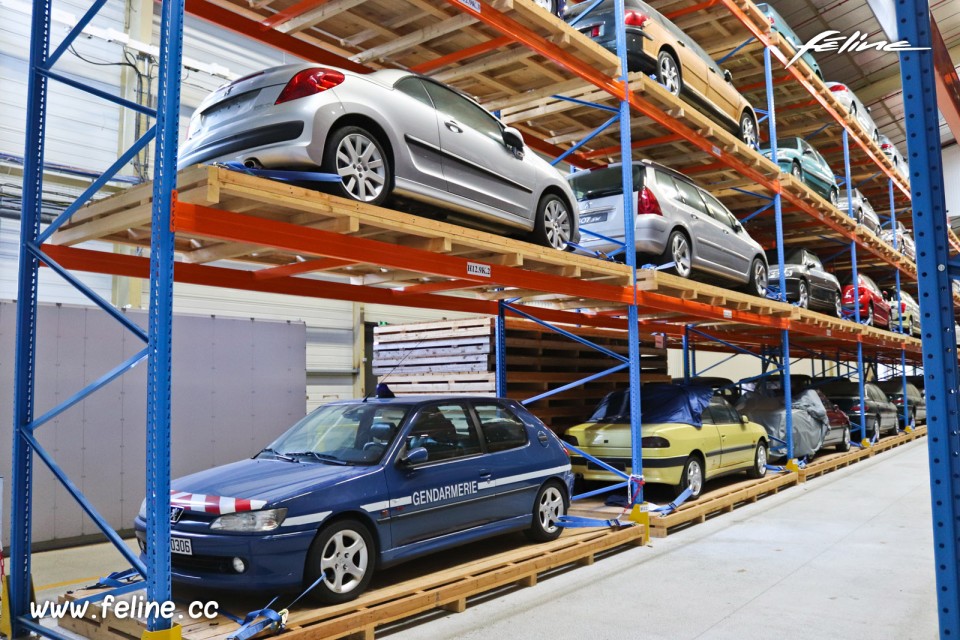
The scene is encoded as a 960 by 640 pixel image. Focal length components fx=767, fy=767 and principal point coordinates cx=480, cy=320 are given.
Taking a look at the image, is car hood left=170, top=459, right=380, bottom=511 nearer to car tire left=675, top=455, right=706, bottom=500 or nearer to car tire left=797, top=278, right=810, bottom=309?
car tire left=675, top=455, right=706, bottom=500

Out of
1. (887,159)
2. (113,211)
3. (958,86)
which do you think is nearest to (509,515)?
(113,211)

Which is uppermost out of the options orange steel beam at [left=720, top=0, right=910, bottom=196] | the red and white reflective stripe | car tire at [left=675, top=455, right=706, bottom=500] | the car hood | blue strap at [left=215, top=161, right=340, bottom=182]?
orange steel beam at [left=720, top=0, right=910, bottom=196]

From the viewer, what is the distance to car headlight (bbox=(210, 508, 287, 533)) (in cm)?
456

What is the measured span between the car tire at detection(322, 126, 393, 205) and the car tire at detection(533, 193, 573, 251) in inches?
84.9

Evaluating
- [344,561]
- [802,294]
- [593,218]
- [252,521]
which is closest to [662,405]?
[593,218]

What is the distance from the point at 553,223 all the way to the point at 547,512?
2.68 m

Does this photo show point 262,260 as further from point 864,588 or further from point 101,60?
point 101,60

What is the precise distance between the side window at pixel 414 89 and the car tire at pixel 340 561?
3084 millimetres

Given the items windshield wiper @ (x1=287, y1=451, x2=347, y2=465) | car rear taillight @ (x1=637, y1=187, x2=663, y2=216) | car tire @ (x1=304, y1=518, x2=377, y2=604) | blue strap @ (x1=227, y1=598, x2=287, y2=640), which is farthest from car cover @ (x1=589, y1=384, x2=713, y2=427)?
blue strap @ (x1=227, y1=598, x2=287, y2=640)

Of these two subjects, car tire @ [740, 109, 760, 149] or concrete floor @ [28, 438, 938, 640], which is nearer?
concrete floor @ [28, 438, 938, 640]

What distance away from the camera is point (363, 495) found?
504 centimetres

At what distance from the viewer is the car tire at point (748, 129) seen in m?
11.9

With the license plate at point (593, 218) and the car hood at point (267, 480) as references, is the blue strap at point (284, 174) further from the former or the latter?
the license plate at point (593, 218)

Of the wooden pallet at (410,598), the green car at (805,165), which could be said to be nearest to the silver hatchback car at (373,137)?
Result: the wooden pallet at (410,598)
